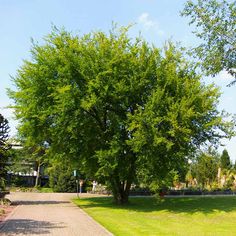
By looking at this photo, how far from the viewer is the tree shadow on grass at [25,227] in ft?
48.4

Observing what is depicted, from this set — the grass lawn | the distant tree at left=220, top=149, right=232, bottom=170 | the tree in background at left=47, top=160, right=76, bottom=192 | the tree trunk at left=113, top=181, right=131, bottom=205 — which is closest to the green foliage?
the tree in background at left=47, top=160, right=76, bottom=192

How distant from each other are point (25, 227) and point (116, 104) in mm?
14127

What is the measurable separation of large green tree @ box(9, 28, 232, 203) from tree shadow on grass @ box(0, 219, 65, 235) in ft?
29.9

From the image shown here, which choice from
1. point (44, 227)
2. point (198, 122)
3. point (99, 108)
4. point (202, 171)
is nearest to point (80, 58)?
point (99, 108)

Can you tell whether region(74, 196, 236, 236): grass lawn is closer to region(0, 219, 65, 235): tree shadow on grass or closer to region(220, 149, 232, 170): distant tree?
region(0, 219, 65, 235): tree shadow on grass

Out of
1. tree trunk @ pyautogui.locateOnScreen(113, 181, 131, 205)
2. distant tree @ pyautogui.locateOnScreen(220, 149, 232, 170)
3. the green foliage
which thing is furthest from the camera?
distant tree @ pyautogui.locateOnScreen(220, 149, 232, 170)

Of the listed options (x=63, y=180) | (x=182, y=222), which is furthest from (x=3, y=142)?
(x=63, y=180)

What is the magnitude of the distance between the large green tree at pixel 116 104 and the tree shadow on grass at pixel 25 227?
359 inches

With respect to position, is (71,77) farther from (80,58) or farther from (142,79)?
(142,79)

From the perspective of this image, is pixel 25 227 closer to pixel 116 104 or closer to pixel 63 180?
pixel 116 104

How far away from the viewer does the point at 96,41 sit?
2956 centimetres

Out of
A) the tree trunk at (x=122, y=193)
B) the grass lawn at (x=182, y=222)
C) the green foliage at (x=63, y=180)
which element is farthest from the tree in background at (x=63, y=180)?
the grass lawn at (x=182, y=222)

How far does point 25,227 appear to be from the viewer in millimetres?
16156

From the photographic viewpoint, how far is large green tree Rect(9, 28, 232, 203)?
86.2 feet
